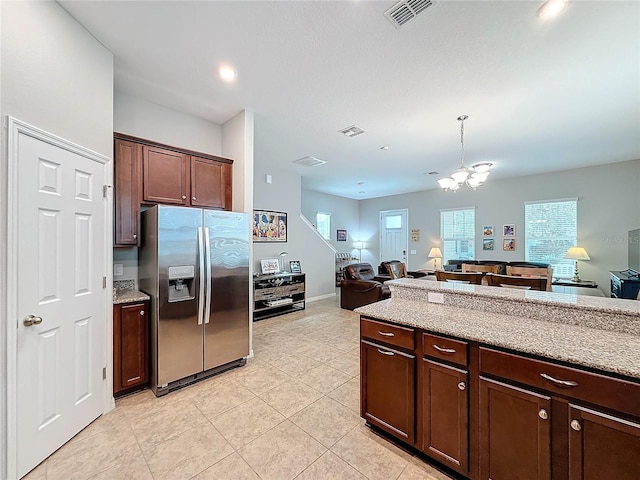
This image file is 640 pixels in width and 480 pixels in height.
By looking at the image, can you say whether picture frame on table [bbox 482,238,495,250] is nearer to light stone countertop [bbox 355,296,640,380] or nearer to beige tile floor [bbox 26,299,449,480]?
beige tile floor [bbox 26,299,449,480]

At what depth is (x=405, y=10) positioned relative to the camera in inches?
73.5

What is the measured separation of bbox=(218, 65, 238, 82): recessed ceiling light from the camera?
253 centimetres

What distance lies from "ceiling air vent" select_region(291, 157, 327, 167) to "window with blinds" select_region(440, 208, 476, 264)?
14.6 ft

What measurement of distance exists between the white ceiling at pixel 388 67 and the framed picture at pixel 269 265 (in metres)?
2.30

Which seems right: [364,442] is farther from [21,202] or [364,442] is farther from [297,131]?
[297,131]

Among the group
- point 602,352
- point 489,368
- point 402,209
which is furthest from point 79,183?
point 402,209

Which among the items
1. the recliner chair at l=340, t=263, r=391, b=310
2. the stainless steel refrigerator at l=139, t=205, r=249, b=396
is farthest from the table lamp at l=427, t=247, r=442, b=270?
the stainless steel refrigerator at l=139, t=205, r=249, b=396

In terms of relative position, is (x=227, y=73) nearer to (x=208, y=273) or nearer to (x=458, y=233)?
(x=208, y=273)

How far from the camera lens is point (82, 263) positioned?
209 centimetres

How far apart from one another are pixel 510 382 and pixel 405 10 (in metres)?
2.41

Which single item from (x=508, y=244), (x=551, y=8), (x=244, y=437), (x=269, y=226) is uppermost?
(x=551, y=8)

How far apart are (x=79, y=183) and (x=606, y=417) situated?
342 cm

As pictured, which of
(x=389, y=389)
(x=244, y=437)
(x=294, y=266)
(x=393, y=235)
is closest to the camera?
(x=389, y=389)

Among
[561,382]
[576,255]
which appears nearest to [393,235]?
[576,255]
